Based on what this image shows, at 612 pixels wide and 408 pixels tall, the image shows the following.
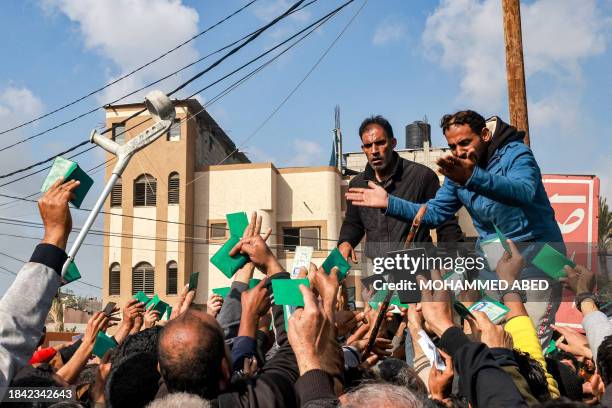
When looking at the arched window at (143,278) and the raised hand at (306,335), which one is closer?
the raised hand at (306,335)

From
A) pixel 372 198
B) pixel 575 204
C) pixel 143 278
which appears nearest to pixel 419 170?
pixel 372 198

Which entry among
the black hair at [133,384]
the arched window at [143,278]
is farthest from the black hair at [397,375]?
the arched window at [143,278]

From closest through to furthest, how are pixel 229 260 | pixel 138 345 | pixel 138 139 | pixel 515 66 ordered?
pixel 138 345, pixel 229 260, pixel 138 139, pixel 515 66

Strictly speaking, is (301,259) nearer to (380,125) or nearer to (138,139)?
(380,125)

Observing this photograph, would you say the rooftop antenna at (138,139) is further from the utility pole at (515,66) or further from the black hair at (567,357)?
the black hair at (567,357)

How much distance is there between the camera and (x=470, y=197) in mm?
4227

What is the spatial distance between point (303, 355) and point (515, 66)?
6572 millimetres

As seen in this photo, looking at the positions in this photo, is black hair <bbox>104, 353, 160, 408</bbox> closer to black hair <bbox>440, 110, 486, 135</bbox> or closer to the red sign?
black hair <bbox>440, 110, 486, 135</bbox>

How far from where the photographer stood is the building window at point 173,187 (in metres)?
29.8

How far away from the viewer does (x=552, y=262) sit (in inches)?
134

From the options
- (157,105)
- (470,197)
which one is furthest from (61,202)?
(157,105)

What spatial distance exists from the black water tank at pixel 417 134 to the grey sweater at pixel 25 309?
3741 cm

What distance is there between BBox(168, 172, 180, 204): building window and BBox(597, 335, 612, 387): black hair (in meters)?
28.1

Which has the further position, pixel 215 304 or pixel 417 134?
pixel 417 134
